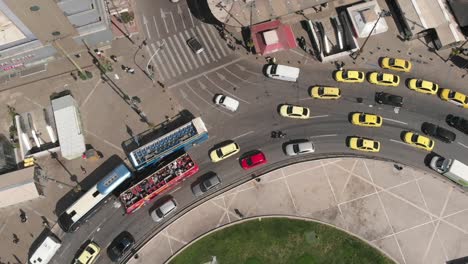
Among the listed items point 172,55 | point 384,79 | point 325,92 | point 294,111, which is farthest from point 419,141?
point 172,55

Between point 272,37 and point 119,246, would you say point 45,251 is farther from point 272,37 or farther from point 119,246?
point 272,37

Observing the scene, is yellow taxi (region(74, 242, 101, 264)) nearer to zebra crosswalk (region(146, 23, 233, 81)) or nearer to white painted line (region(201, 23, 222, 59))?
zebra crosswalk (region(146, 23, 233, 81))

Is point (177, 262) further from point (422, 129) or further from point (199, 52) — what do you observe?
point (422, 129)

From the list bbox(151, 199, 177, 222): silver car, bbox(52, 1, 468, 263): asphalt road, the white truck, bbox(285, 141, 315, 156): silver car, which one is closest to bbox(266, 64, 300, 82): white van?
bbox(52, 1, 468, 263): asphalt road

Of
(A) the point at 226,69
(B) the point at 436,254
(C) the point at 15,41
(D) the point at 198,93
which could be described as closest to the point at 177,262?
(D) the point at 198,93

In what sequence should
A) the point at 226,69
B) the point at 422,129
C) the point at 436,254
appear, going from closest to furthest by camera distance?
the point at 436,254, the point at 422,129, the point at 226,69

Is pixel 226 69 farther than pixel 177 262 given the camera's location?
Yes
